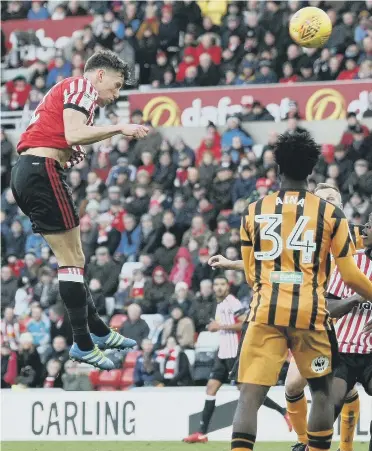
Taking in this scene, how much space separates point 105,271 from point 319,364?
10.7 meters

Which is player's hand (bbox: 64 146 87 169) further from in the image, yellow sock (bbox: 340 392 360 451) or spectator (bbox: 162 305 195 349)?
spectator (bbox: 162 305 195 349)

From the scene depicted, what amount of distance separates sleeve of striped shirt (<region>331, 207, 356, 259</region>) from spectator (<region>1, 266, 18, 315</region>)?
11.7 m

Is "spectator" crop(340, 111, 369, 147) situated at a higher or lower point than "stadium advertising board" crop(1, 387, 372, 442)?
higher

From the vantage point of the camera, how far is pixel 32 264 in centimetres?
1903

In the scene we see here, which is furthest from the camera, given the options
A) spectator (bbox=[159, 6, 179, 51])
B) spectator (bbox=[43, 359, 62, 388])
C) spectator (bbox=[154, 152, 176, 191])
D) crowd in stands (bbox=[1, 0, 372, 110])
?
spectator (bbox=[159, 6, 179, 51])

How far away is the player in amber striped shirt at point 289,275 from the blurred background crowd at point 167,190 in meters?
7.98

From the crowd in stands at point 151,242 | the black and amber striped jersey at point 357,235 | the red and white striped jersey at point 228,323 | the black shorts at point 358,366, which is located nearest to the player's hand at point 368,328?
the black shorts at point 358,366

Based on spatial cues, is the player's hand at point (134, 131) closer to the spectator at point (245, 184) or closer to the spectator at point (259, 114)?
the spectator at point (245, 184)

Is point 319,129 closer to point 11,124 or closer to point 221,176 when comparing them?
point 221,176

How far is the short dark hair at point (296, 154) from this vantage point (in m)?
7.55

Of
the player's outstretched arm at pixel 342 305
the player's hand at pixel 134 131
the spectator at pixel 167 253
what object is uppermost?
the player's hand at pixel 134 131

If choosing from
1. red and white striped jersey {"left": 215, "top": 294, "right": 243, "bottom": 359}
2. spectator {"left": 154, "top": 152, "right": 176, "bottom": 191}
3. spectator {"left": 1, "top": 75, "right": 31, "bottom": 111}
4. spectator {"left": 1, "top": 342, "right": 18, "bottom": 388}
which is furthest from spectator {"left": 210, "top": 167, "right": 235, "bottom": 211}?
spectator {"left": 1, "top": 75, "right": 31, "bottom": 111}

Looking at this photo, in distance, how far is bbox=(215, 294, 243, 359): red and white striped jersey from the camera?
544 inches

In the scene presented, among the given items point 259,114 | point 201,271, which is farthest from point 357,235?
point 259,114
